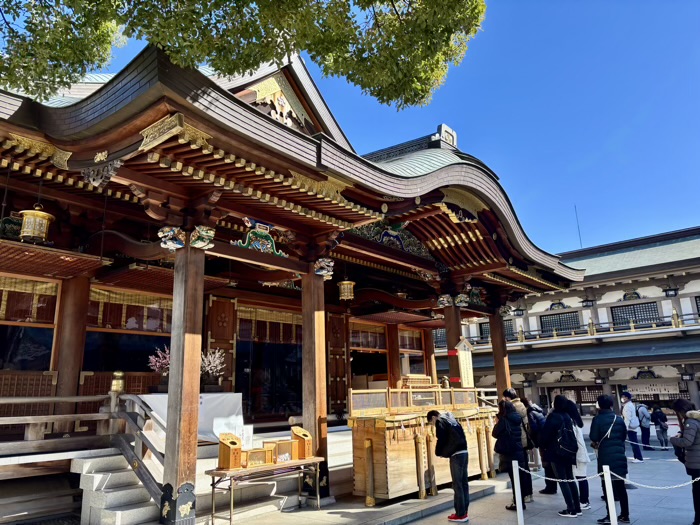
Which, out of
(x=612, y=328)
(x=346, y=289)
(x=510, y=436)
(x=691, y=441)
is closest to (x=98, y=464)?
(x=510, y=436)

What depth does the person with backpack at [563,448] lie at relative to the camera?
6.52m

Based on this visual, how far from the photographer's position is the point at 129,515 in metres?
5.41

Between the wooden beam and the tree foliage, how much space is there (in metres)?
2.30

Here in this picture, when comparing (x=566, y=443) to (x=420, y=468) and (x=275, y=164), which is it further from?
(x=275, y=164)

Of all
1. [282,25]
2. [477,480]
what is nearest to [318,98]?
[282,25]

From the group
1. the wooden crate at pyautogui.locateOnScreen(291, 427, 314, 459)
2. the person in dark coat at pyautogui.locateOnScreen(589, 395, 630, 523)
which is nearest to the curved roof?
the wooden crate at pyautogui.locateOnScreen(291, 427, 314, 459)

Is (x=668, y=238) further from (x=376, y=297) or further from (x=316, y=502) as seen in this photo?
(x=316, y=502)

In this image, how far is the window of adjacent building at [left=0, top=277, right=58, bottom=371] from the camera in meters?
7.48

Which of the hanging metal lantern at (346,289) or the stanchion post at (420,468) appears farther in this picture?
the hanging metal lantern at (346,289)

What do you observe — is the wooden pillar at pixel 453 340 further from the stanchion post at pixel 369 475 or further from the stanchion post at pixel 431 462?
the stanchion post at pixel 369 475

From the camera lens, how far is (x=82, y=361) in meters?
7.88

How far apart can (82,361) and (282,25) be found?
6.07m

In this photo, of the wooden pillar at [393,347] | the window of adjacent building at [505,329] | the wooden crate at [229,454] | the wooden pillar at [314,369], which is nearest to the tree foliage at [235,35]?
the wooden pillar at [314,369]

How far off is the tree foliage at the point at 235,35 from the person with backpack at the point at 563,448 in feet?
16.4
